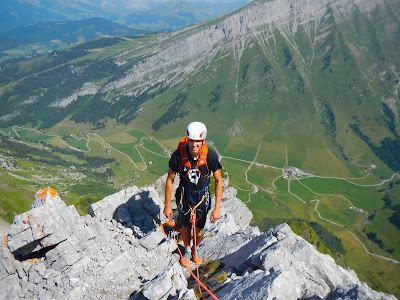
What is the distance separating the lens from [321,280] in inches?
491

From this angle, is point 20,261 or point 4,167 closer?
point 20,261

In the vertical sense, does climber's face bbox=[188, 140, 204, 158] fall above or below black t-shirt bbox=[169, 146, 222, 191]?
above

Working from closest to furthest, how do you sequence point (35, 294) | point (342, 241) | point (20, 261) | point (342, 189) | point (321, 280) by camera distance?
1. point (321, 280)
2. point (35, 294)
3. point (20, 261)
4. point (342, 241)
5. point (342, 189)

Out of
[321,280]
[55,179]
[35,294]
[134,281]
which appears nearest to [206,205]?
[134,281]

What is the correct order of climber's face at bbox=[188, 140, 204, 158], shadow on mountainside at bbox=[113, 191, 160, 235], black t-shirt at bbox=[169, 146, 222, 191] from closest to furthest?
1. climber's face at bbox=[188, 140, 204, 158]
2. black t-shirt at bbox=[169, 146, 222, 191]
3. shadow on mountainside at bbox=[113, 191, 160, 235]

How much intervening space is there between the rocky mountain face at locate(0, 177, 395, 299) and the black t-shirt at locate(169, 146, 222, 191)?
4398 millimetres

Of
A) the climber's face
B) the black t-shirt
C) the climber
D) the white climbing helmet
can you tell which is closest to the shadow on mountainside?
A: the climber

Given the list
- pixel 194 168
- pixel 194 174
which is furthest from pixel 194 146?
pixel 194 174

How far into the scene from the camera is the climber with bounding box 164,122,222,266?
11.6 meters

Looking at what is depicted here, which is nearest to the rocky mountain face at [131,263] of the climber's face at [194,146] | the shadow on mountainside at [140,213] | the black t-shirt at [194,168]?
the shadow on mountainside at [140,213]

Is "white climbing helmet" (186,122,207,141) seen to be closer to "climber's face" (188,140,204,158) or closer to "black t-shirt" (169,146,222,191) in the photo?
"climber's face" (188,140,204,158)

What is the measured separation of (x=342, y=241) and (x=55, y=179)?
16894cm

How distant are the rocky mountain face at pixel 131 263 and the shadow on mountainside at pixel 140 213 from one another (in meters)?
0.48

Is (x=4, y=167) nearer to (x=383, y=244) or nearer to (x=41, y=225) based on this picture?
(x=41, y=225)
